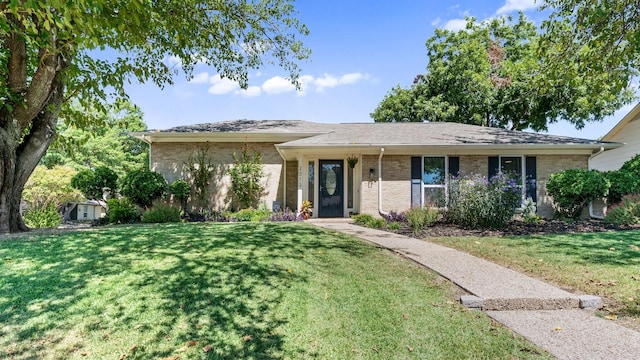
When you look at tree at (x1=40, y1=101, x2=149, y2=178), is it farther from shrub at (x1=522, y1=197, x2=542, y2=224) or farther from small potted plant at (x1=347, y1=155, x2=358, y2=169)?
shrub at (x1=522, y1=197, x2=542, y2=224)

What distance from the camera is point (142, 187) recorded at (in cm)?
1130

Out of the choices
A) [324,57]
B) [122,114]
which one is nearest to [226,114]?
[324,57]

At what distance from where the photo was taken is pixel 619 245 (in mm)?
6453

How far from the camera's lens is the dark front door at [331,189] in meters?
12.3

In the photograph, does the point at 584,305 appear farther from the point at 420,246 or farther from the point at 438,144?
the point at 438,144

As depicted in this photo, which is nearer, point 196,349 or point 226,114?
point 196,349

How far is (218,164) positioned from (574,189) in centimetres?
1256

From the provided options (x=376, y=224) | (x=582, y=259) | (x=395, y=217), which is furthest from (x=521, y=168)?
(x=582, y=259)

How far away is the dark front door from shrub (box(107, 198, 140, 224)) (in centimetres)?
666

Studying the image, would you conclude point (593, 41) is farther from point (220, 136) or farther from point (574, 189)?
point (220, 136)

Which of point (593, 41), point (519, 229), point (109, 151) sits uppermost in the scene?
point (593, 41)

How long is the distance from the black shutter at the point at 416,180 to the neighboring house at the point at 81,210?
17895 mm

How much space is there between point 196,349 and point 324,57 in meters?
11.8

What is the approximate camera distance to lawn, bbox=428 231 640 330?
4026mm
